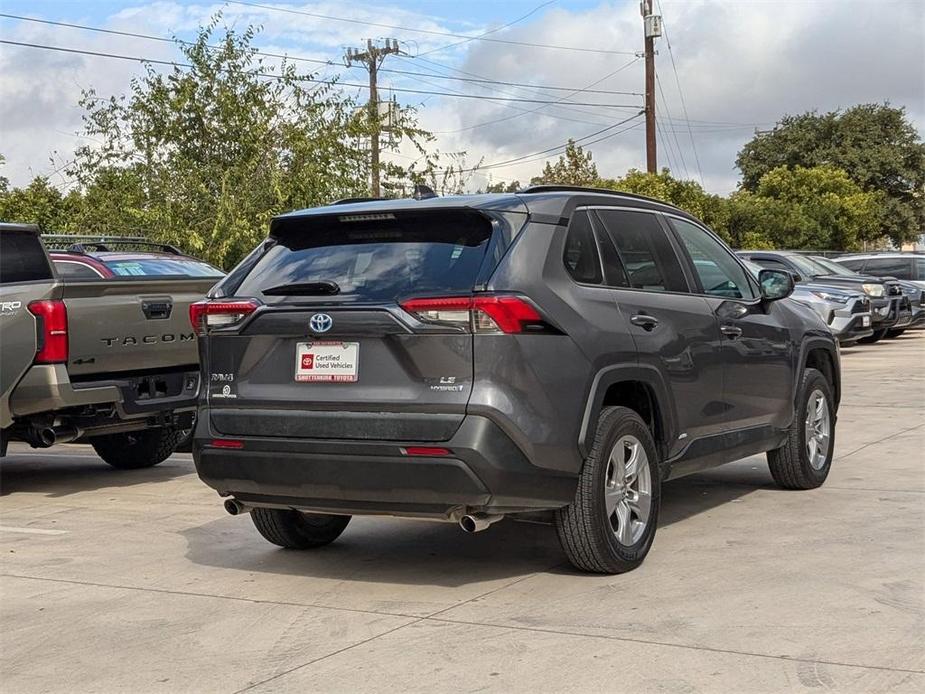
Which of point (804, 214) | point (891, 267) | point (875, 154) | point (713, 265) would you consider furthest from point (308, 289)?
point (875, 154)

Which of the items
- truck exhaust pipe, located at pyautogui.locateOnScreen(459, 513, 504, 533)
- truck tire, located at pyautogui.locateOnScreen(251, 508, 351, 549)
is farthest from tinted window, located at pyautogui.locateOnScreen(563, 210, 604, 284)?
truck tire, located at pyautogui.locateOnScreen(251, 508, 351, 549)

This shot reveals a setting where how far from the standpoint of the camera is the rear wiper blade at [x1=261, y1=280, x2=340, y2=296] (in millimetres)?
5922

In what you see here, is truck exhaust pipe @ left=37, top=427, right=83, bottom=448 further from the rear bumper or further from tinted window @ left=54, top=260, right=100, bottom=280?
the rear bumper

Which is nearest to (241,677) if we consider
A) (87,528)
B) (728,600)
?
(728,600)

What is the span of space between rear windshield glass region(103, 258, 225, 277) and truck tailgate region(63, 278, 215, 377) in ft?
1.76

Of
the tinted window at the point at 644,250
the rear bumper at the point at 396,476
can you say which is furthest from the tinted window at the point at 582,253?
the rear bumper at the point at 396,476

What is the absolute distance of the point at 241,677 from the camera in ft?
15.5

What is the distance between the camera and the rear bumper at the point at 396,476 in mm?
5516

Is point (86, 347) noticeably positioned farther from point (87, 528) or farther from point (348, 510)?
point (348, 510)

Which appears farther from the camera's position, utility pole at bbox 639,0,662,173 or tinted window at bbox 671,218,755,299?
utility pole at bbox 639,0,662,173

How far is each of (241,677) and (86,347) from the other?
4.88 meters

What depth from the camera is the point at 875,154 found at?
63.6 meters

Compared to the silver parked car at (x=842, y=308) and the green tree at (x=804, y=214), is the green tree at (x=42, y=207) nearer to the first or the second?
the silver parked car at (x=842, y=308)

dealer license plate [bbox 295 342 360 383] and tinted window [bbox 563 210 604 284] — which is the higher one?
tinted window [bbox 563 210 604 284]
